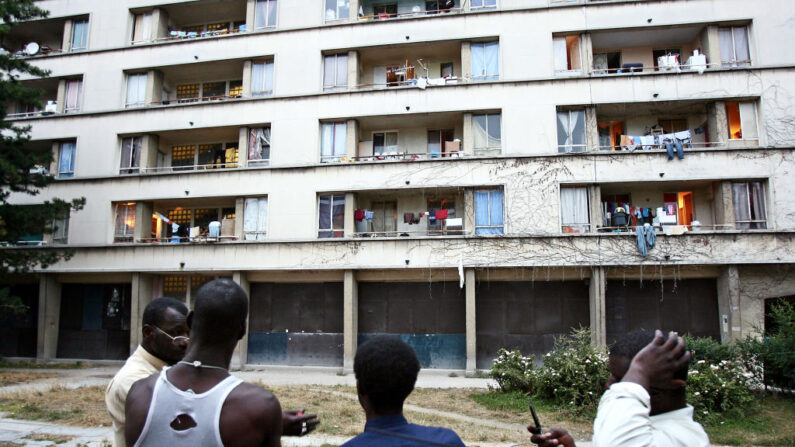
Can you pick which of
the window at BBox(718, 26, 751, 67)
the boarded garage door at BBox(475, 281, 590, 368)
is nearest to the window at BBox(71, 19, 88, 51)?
the boarded garage door at BBox(475, 281, 590, 368)

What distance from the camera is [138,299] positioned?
79.9 feet

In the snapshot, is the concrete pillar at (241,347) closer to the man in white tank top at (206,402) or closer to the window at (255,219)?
the window at (255,219)

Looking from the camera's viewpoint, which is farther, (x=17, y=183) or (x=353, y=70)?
(x=353, y=70)

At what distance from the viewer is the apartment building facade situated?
20.9 meters

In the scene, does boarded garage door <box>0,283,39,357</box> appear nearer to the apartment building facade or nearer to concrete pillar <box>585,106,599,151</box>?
the apartment building facade

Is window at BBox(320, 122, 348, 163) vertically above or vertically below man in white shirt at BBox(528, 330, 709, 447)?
above

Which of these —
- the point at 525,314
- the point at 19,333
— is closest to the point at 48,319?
the point at 19,333

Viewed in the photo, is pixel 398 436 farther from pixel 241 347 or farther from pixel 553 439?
pixel 241 347

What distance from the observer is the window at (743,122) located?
68.8 ft

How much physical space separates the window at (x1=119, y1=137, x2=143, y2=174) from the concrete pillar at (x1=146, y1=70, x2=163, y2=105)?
2.04 m

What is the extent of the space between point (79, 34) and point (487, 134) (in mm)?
22230

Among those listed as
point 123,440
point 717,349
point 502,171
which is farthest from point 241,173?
point 123,440

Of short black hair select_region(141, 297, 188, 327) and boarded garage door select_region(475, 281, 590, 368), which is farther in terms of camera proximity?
boarded garage door select_region(475, 281, 590, 368)

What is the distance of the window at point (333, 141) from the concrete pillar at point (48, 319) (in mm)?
14779
